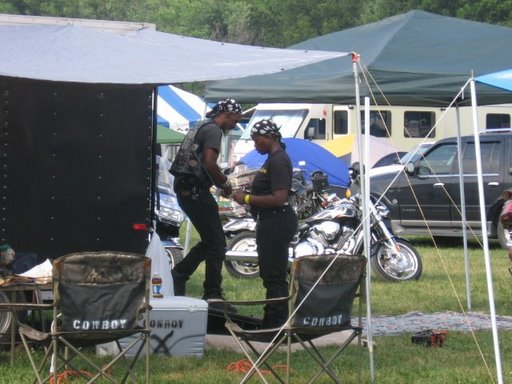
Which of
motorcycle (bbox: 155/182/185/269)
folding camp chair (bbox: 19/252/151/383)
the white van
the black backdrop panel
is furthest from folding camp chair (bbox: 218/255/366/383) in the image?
the white van

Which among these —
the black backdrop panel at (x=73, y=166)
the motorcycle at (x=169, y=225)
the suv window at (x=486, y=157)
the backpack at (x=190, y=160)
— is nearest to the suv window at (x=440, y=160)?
the suv window at (x=486, y=157)

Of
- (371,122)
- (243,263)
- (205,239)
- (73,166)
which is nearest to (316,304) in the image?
(205,239)

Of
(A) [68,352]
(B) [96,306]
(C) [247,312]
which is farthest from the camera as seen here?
(C) [247,312]

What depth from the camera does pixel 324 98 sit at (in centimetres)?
924

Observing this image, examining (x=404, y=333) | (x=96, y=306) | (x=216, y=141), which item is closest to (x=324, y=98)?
(x=216, y=141)

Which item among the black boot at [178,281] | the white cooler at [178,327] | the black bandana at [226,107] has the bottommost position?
the white cooler at [178,327]

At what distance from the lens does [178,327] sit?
26.1 feet

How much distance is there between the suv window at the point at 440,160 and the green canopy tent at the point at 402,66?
621 cm

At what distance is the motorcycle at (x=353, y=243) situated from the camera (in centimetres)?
1259

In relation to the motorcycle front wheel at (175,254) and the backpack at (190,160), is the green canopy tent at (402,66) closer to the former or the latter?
the backpack at (190,160)

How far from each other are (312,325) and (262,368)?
111cm

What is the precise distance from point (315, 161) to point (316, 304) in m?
14.2

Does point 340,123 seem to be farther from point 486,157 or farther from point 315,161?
point 486,157

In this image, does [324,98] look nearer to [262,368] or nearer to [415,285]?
[262,368]
